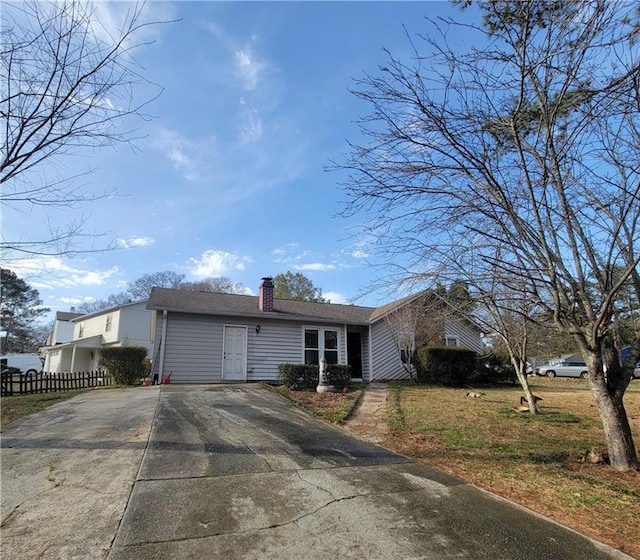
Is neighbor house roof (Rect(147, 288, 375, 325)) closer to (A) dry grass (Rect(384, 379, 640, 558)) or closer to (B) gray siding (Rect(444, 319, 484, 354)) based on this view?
(B) gray siding (Rect(444, 319, 484, 354))

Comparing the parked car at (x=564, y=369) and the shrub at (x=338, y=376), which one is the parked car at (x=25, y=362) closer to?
the shrub at (x=338, y=376)

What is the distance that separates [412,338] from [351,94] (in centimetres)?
1261

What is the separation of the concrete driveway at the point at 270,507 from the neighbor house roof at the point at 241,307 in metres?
8.21

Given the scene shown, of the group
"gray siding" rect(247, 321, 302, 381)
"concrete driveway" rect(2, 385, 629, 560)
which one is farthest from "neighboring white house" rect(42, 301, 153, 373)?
"concrete driveway" rect(2, 385, 629, 560)

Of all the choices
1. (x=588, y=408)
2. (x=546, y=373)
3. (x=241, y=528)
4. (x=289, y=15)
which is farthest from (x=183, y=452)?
(x=546, y=373)

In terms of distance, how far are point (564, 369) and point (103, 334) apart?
33829 millimetres

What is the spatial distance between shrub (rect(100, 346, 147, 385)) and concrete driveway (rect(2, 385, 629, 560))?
336 inches

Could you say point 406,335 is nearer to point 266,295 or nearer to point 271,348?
point 271,348

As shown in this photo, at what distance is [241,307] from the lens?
15.7 meters

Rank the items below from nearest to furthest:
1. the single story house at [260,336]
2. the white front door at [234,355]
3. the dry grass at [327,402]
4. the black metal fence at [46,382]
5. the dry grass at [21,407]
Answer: the dry grass at [21,407]
the dry grass at [327,402]
the black metal fence at [46,382]
the single story house at [260,336]
the white front door at [234,355]

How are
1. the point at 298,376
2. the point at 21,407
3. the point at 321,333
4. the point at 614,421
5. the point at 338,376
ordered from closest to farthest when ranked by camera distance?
the point at 614,421 < the point at 21,407 < the point at 298,376 < the point at 338,376 < the point at 321,333

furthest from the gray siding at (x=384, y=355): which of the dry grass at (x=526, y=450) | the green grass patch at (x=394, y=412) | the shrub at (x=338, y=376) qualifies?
the dry grass at (x=526, y=450)

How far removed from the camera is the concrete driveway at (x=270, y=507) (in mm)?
3041

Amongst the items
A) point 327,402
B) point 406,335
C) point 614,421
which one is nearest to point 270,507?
point 614,421
